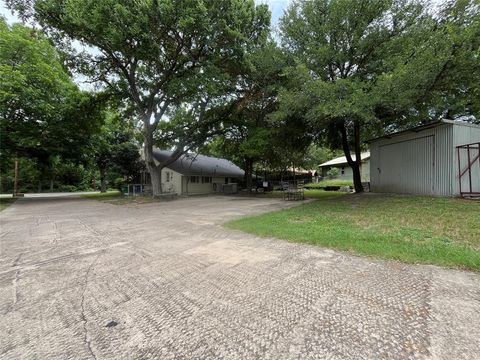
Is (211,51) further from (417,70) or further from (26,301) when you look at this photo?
(26,301)

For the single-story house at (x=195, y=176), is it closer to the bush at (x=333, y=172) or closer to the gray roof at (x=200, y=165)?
the gray roof at (x=200, y=165)

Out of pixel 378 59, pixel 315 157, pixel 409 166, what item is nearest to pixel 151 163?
pixel 378 59

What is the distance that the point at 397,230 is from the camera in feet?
20.4

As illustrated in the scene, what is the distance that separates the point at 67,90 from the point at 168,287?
21.0 metres

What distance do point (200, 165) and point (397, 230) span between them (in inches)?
967

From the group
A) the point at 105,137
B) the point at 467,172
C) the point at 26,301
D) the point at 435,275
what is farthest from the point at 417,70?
the point at 105,137

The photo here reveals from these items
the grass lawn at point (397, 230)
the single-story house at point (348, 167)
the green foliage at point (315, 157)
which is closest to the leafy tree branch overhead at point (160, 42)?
the grass lawn at point (397, 230)

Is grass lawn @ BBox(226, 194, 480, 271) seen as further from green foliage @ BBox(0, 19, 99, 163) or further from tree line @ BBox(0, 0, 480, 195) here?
green foliage @ BBox(0, 19, 99, 163)

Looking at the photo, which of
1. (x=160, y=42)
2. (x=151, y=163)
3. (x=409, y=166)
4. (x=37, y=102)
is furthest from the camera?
(x=151, y=163)

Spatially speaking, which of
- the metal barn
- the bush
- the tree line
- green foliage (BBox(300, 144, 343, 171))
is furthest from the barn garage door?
green foliage (BBox(300, 144, 343, 171))

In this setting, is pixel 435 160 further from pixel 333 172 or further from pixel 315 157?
pixel 315 157

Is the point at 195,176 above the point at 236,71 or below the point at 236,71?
below

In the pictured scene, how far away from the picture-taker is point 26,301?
3.12 m

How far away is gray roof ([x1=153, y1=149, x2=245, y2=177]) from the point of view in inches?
1043
